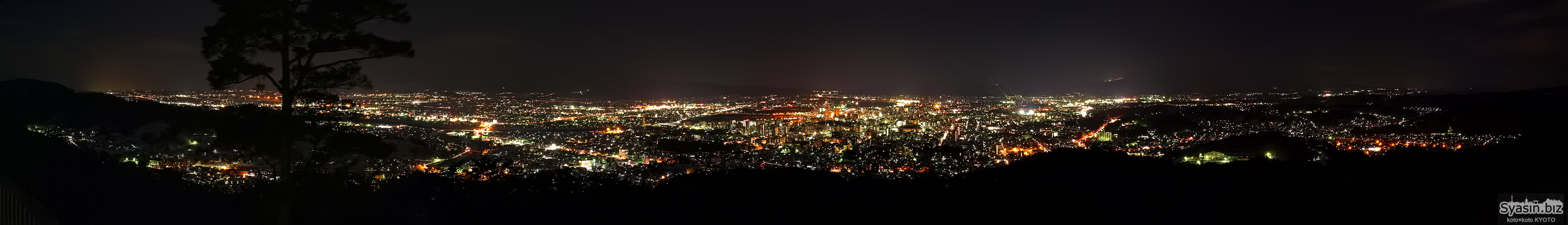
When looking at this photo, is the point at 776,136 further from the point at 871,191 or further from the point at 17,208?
the point at 17,208

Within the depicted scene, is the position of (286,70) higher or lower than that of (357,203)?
higher

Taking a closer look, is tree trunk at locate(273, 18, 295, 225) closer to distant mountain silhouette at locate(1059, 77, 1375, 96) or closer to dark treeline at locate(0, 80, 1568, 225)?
dark treeline at locate(0, 80, 1568, 225)

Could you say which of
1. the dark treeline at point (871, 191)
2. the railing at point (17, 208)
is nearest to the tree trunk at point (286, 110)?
the dark treeline at point (871, 191)

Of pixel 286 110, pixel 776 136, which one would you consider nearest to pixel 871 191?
pixel 286 110

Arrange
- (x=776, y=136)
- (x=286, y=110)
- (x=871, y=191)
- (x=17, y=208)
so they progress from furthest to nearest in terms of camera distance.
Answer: (x=776, y=136) → (x=286, y=110) → (x=871, y=191) → (x=17, y=208)

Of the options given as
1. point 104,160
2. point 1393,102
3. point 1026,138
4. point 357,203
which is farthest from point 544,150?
point 1393,102

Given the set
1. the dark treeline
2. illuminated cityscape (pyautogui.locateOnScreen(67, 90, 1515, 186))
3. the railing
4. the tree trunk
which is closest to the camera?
the railing

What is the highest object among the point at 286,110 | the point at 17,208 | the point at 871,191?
the point at 286,110

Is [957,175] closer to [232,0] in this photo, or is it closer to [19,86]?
[232,0]

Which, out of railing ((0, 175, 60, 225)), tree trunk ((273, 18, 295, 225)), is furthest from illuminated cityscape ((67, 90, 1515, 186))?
railing ((0, 175, 60, 225))
